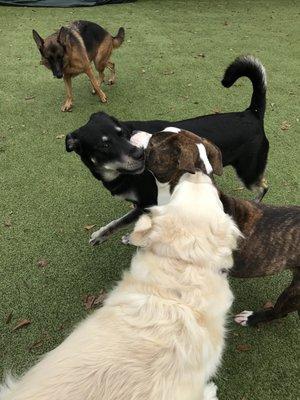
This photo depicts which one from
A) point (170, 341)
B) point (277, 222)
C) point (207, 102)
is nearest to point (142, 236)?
point (170, 341)

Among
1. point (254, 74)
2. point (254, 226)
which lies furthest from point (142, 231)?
point (254, 74)

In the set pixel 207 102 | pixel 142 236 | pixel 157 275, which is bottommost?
pixel 207 102

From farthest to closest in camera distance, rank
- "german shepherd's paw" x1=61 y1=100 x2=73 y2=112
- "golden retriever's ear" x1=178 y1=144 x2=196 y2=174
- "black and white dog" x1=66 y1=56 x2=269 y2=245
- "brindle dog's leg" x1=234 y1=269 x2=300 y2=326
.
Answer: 1. "german shepherd's paw" x1=61 y1=100 x2=73 y2=112
2. "black and white dog" x1=66 y1=56 x2=269 y2=245
3. "brindle dog's leg" x1=234 y1=269 x2=300 y2=326
4. "golden retriever's ear" x1=178 y1=144 x2=196 y2=174

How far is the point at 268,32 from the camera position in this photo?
23.9ft

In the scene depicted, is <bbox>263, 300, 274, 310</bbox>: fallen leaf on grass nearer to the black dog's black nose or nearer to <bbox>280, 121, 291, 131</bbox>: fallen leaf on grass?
the black dog's black nose

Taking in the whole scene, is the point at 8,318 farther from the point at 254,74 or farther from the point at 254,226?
the point at 254,74

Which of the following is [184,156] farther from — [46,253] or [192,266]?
[46,253]

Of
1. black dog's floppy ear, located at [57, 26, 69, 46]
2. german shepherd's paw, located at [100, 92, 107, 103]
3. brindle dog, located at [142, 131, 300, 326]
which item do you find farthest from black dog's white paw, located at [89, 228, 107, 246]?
black dog's floppy ear, located at [57, 26, 69, 46]

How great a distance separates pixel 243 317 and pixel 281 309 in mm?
327

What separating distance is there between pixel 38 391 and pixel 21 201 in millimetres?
2558

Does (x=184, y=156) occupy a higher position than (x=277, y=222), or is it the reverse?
(x=184, y=156)

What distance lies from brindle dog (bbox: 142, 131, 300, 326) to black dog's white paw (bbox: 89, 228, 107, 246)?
97 cm

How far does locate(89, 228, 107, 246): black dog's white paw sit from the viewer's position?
3.24 m

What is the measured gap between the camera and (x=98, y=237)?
3.25 m
